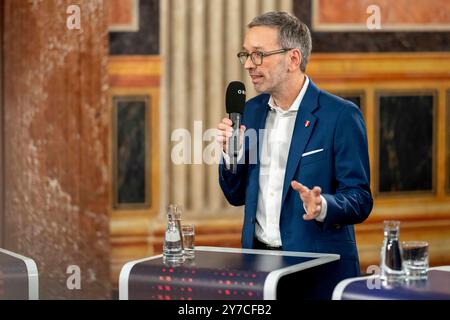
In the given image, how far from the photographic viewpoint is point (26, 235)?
5.22 meters

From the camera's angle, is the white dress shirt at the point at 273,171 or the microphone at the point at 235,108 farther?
the white dress shirt at the point at 273,171

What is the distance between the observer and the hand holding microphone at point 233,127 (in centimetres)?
274

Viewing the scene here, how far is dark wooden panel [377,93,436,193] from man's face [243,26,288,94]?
2418 mm

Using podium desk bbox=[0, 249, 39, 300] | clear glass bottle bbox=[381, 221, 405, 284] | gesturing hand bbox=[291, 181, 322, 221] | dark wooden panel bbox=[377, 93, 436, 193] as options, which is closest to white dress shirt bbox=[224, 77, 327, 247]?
gesturing hand bbox=[291, 181, 322, 221]

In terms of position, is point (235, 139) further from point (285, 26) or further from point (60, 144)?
point (60, 144)

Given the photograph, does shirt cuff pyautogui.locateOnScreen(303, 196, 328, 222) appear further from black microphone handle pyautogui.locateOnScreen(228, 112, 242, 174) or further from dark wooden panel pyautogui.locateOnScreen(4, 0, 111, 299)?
dark wooden panel pyautogui.locateOnScreen(4, 0, 111, 299)

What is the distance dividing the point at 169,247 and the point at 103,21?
99.0 inches

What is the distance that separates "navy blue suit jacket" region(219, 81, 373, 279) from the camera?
2877 millimetres

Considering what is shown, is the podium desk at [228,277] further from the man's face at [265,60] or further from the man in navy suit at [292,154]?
the man's face at [265,60]

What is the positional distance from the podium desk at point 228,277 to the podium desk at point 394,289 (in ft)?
0.66

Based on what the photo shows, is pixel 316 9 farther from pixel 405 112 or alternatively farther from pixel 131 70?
pixel 131 70

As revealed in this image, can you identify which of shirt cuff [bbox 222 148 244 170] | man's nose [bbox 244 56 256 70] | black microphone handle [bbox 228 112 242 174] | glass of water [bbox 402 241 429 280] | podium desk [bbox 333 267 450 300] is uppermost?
man's nose [bbox 244 56 256 70]

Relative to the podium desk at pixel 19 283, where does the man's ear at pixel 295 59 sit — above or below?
above

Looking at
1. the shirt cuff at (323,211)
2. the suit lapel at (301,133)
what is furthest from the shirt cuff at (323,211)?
the suit lapel at (301,133)
